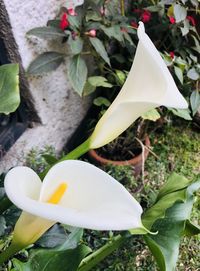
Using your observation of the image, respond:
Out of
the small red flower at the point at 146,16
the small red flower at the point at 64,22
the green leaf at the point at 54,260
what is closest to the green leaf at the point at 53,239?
the green leaf at the point at 54,260

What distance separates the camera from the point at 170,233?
0.87 m

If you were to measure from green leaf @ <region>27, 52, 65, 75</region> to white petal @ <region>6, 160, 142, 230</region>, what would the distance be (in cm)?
71

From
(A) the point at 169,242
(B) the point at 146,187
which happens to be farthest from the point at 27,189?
(B) the point at 146,187

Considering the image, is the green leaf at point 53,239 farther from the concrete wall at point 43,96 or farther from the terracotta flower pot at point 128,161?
the terracotta flower pot at point 128,161

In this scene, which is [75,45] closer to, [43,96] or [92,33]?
[92,33]

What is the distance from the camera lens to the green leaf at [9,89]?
814 mm

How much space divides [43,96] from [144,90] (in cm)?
83

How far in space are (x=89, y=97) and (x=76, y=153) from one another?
A: 1.00 metres

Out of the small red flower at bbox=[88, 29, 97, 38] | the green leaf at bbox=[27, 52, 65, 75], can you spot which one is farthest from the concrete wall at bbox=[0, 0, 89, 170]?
the small red flower at bbox=[88, 29, 97, 38]

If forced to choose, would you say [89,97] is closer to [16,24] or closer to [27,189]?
[16,24]

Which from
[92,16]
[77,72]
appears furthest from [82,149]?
[92,16]

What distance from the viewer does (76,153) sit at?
71 centimetres

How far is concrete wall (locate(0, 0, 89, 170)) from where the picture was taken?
121 cm

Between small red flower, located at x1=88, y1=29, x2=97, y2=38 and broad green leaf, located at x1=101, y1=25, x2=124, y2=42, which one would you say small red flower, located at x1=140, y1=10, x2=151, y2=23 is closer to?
broad green leaf, located at x1=101, y1=25, x2=124, y2=42
